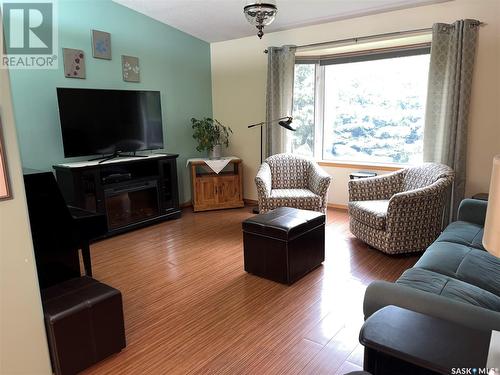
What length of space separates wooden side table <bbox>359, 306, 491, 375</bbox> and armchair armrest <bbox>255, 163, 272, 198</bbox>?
8.75 feet

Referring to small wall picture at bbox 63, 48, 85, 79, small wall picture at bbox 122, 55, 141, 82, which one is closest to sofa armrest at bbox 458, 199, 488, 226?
small wall picture at bbox 122, 55, 141, 82

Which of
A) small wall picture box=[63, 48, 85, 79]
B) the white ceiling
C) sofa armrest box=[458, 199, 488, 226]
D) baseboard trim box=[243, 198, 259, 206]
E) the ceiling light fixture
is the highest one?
the white ceiling

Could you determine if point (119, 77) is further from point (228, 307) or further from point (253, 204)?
point (228, 307)

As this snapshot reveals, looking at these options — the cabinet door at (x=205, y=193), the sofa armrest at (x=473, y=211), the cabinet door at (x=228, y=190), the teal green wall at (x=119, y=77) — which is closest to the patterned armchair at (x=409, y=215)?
the sofa armrest at (x=473, y=211)

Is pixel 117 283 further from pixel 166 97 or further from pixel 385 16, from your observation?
pixel 385 16

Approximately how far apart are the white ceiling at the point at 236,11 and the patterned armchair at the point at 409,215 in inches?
71.5

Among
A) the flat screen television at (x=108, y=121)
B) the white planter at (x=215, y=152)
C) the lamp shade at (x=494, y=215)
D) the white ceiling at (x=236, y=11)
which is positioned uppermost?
the white ceiling at (x=236, y=11)

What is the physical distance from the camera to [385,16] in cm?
390

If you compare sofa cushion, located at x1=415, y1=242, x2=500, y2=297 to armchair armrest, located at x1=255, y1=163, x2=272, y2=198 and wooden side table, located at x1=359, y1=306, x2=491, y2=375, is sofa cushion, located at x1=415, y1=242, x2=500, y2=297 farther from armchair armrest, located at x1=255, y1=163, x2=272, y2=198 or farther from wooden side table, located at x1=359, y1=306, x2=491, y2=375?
armchair armrest, located at x1=255, y1=163, x2=272, y2=198

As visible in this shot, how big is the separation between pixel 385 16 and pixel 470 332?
3709 millimetres

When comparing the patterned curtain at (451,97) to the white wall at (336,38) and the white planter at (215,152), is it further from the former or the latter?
the white planter at (215,152)

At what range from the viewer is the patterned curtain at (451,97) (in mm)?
3439

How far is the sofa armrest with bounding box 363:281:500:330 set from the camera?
1.23m

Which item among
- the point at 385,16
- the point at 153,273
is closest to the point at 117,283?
the point at 153,273
